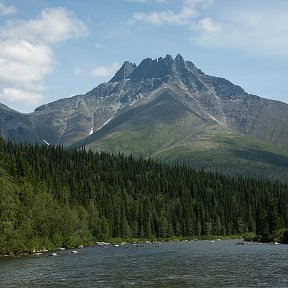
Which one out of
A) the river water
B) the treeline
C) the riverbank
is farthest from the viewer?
the treeline

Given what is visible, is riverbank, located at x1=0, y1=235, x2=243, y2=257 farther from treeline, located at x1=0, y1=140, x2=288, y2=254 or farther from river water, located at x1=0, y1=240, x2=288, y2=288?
river water, located at x1=0, y1=240, x2=288, y2=288

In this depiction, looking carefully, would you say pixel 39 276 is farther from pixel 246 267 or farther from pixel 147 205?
pixel 147 205

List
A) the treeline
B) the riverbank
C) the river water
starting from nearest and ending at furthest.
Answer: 1. the river water
2. the riverbank
3. the treeline

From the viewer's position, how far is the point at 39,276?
60469 mm

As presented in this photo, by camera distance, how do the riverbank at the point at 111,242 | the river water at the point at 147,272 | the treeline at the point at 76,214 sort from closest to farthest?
1. the river water at the point at 147,272
2. the riverbank at the point at 111,242
3. the treeline at the point at 76,214

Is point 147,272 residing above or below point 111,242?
A: above

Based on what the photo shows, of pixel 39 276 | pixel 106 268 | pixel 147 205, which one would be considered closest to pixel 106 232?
pixel 147 205

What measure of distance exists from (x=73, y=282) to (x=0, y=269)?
1694 cm

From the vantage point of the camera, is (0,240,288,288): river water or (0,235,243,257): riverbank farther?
(0,235,243,257): riverbank

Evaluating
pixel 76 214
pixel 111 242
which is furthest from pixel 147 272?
pixel 111 242

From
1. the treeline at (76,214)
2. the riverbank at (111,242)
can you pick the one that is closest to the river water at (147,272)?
the riverbank at (111,242)

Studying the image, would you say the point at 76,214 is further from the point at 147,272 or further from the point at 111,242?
the point at 147,272

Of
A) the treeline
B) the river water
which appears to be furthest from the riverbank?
the river water

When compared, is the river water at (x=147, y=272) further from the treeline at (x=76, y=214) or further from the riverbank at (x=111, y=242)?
the treeline at (x=76, y=214)
